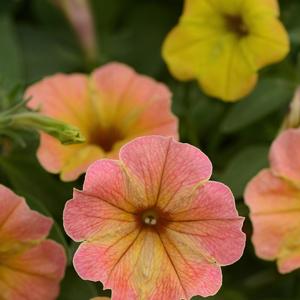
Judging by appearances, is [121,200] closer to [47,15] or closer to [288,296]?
[288,296]

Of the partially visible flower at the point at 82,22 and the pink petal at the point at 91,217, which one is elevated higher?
the pink petal at the point at 91,217

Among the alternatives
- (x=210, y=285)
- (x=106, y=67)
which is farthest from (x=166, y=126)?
(x=210, y=285)

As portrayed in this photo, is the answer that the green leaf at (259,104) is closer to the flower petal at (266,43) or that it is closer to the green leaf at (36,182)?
the flower petal at (266,43)

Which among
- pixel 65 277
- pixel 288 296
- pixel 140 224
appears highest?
pixel 140 224

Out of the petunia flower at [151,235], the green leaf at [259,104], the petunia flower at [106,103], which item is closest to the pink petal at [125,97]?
the petunia flower at [106,103]

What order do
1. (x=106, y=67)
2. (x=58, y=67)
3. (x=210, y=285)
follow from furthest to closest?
(x=58, y=67)
(x=106, y=67)
(x=210, y=285)

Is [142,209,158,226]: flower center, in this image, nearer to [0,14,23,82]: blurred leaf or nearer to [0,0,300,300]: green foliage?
[0,0,300,300]: green foliage

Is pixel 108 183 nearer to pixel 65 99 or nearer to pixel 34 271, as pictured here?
pixel 34 271

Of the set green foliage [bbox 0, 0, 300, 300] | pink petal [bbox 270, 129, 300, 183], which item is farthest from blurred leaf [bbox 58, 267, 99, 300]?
pink petal [bbox 270, 129, 300, 183]
